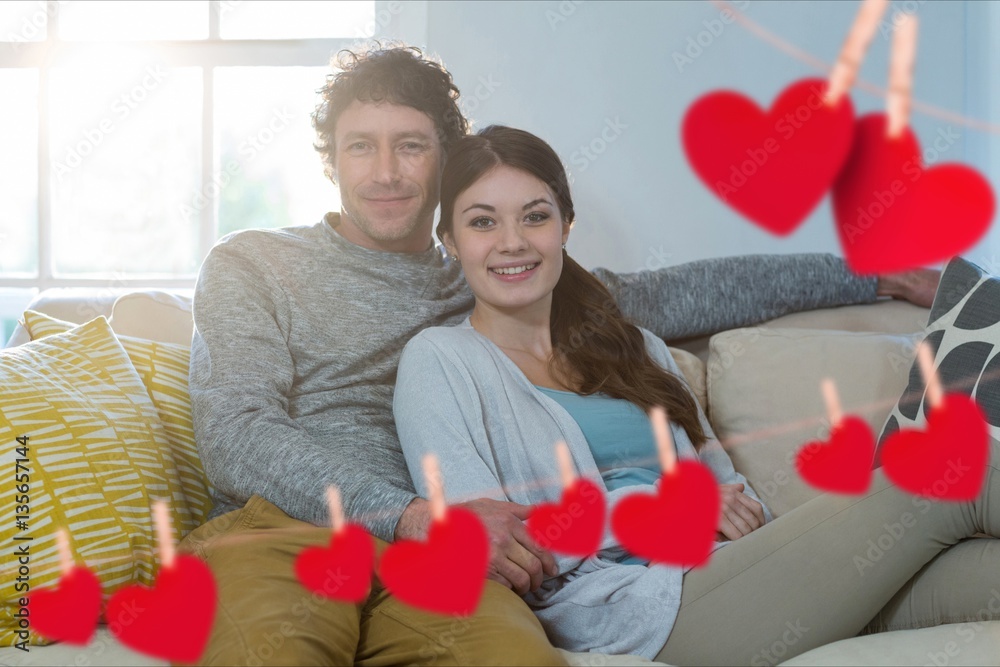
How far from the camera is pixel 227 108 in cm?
243

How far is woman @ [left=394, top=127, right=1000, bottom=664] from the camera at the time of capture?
3.57ft

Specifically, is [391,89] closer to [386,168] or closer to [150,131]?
[386,168]

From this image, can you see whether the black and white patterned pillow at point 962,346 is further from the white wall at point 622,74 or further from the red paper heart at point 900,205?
the red paper heart at point 900,205

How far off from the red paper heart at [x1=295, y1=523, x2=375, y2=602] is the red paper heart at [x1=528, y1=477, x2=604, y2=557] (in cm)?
20

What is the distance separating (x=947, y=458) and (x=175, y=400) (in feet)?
3.45

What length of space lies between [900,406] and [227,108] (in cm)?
179

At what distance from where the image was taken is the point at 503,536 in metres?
1.10

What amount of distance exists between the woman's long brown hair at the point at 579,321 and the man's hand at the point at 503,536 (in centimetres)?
33

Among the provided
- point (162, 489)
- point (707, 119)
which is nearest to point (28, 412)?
point (162, 489)

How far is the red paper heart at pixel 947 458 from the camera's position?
82 centimetres

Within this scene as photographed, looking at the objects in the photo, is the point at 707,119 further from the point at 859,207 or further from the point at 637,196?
the point at 637,196

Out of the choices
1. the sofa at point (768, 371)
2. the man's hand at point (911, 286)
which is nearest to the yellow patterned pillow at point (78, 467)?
the sofa at point (768, 371)

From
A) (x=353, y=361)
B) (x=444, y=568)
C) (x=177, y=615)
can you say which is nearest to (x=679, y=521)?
(x=444, y=568)

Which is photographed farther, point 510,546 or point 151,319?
point 151,319
